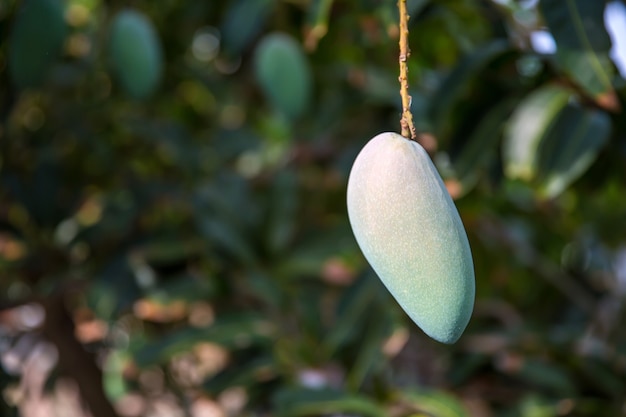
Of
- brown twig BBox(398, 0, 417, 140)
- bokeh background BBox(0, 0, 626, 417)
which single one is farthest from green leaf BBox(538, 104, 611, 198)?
brown twig BBox(398, 0, 417, 140)

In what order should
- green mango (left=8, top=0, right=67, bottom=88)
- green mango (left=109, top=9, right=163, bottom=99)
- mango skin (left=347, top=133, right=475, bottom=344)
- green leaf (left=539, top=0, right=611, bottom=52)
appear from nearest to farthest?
1. mango skin (left=347, top=133, right=475, bottom=344)
2. green leaf (left=539, top=0, right=611, bottom=52)
3. green mango (left=8, top=0, right=67, bottom=88)
4. green mango (left=109, top=9, right=163, bottom=99)

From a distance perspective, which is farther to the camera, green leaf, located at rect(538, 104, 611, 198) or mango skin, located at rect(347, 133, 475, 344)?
green leaf, located at rect(538, 104, 611, 198)

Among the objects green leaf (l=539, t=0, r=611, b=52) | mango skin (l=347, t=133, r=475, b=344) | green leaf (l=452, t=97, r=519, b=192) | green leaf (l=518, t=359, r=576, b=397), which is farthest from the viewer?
green leaf (l=518, t=359, r=576, b=397)

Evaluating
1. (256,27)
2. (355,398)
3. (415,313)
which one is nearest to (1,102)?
(256,27)

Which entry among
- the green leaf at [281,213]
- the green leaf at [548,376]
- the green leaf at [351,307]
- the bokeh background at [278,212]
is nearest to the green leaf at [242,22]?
the bokeh background at [278,212]

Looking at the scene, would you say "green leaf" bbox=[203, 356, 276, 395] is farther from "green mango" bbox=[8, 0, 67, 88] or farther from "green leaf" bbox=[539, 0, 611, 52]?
"green leaf" bbox=[539, 0, 611, 52]

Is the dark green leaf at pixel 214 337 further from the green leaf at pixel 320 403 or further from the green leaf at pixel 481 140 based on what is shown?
the green leaf at pixel 481 140

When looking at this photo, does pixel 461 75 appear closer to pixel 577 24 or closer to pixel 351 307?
pixel 577 24

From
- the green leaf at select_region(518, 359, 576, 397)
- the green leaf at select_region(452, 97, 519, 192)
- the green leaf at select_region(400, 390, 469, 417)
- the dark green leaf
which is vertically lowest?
the green leaf at select_region(518, 359, 576, 397)

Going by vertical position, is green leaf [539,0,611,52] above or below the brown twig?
below
